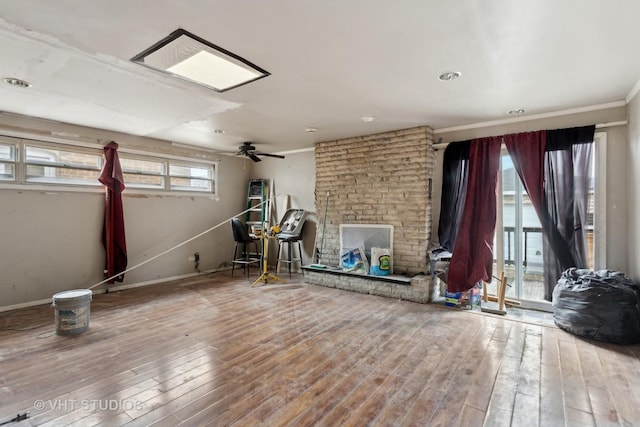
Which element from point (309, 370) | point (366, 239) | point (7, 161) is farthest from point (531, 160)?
point (7, 161)

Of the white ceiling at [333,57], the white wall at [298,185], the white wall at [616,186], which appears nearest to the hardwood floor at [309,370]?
the white wall at [616,186]

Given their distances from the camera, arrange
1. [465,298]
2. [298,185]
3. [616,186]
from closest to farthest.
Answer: [616,186], [465,298], [298,185]

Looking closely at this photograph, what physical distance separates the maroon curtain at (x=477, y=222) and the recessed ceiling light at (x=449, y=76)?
1719 mm

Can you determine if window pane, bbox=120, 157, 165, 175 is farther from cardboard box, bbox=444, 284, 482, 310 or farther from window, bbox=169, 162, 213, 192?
cardboard box, bbox=444, 284, 482, 310

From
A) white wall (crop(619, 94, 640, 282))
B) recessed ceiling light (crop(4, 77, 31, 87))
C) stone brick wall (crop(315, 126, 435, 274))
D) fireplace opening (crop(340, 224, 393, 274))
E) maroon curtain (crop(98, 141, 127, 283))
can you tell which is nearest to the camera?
recessed ceiling light (crop(4, 77, 31, 87))

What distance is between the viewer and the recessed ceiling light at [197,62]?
2166 millimetres

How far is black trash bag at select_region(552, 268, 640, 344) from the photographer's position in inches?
109

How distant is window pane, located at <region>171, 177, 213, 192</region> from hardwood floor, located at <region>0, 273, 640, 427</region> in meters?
2.56

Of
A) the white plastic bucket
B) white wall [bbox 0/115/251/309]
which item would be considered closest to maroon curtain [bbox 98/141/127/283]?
white wall [bbox 0/115/251/309]

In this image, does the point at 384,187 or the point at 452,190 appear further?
the point at 384,187

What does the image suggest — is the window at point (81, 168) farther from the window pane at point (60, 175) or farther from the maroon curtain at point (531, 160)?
the maroon curtain at point (531, 160)

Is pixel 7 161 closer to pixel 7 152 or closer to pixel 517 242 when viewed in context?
pixel 7 152

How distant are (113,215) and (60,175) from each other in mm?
844

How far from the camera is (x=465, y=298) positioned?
4027 millimetres
